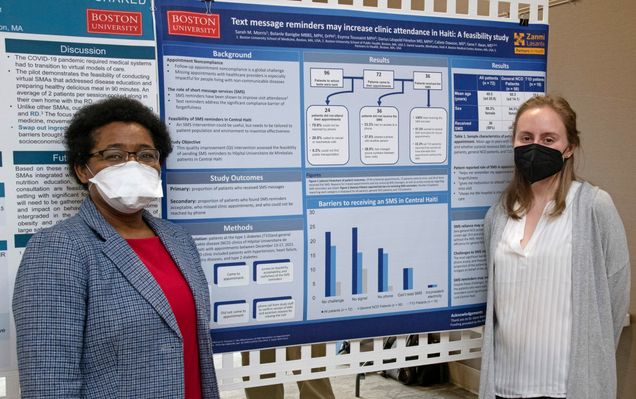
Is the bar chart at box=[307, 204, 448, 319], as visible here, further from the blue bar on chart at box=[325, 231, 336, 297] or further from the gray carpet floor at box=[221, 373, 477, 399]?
the gray carpet floor at box=[221, 373, 477, 399]

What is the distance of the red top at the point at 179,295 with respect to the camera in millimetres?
1417

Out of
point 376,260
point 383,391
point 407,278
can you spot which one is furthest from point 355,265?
point 383,391

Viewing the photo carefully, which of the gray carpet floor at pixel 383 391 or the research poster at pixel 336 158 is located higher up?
the research poster at pixel 336 158

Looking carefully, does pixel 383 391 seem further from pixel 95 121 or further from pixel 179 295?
pixel 95 121

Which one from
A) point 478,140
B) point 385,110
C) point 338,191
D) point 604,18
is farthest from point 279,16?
point 604,18

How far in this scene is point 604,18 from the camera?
2.84 meters

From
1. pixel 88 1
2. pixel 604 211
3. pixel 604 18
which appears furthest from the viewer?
pixel 604 18

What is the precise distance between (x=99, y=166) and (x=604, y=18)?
2.66 metres

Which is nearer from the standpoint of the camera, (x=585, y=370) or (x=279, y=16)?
(x=585, y=370)

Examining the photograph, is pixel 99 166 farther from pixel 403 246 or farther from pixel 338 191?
pixel 403 246

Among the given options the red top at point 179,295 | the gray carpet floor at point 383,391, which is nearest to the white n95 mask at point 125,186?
the red top at point 179,295

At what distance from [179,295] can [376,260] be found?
2.68 feet

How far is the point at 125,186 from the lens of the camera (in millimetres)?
1389

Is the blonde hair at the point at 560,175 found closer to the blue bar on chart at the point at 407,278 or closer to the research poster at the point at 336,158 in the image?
the research poster at the point at 336,158
